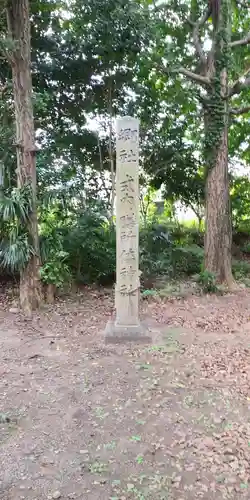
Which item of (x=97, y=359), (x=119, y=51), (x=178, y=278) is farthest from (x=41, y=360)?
(x=119, y=51)

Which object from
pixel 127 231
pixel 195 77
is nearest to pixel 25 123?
pixel 127 231

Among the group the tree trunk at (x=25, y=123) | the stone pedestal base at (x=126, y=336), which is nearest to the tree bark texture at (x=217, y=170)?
the stone pedestal base at (x=126, y=336)

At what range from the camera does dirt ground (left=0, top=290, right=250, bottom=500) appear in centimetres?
229

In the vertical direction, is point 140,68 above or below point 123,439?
above

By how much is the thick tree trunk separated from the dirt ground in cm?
172

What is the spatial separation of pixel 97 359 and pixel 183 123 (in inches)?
209

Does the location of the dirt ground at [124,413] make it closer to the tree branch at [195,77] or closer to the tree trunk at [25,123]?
the tree trunk at [25,123]

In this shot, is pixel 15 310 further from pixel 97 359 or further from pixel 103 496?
pixel 103 496

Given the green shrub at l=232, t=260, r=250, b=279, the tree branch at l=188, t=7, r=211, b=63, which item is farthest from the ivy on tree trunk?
the green shrub at l=232, t=260, r=250, b=279

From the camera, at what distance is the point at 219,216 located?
6.47 m

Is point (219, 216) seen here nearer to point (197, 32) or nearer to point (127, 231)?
point (127, 231)

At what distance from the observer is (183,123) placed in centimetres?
761

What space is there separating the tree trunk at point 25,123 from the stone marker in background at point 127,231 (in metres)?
1.37

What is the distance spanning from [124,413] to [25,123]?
3731 millimetres
